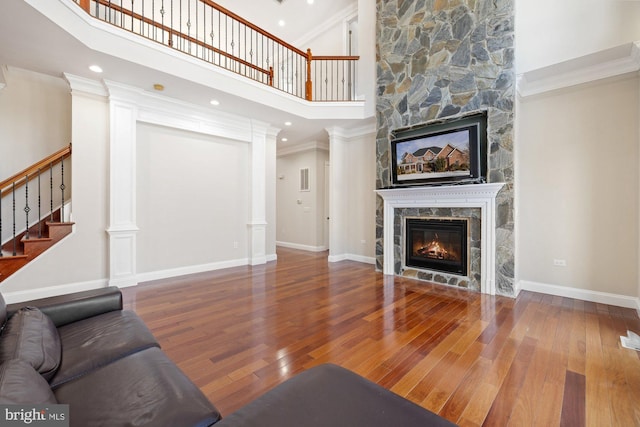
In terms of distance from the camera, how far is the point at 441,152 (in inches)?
165

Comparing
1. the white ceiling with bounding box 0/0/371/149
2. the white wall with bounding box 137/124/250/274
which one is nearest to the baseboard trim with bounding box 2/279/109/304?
the white wall with bounding box 137/124/250/274

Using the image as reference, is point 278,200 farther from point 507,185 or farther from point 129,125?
point 507,185

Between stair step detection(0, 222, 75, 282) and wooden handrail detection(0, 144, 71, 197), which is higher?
wooden handrail detection(0, 144, 71, 197)

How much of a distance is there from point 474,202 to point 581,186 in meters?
1.25

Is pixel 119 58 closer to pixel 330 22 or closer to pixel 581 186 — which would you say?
pixel 330 22

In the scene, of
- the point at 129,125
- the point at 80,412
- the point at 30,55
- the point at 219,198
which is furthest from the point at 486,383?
the point at 30,55

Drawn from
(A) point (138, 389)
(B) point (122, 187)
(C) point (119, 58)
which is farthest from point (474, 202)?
(B) point (122, 187)

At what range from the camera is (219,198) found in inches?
209

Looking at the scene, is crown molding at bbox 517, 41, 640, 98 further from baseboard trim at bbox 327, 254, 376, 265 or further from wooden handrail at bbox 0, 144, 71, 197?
wooden handrail at bbox 0, 144, 71, 197

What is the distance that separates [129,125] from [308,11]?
4.87m

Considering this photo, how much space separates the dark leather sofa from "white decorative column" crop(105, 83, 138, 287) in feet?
8.75

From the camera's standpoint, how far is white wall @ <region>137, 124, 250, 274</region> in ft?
14.6

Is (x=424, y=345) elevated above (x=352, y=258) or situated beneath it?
situated beneath

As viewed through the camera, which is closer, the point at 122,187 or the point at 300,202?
the point at 122,187
